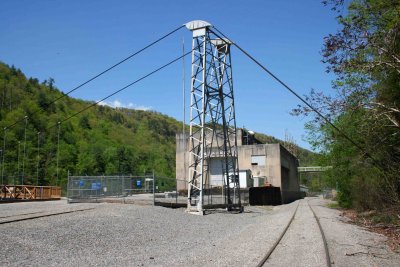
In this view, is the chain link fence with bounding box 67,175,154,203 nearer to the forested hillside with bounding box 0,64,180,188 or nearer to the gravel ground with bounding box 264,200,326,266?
the gravel ground with bounding box 264,200,326,266

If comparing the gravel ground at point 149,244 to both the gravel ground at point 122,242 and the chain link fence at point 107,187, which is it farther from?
the chain link fence at point 107,187

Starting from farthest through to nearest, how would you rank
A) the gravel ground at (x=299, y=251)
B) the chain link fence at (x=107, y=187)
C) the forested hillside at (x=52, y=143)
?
the forested hillside at (x=52, y=143), the chain link fence at (x=107, y=187), the gravel ground at (x=299, y=251)

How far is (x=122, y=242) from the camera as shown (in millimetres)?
13727

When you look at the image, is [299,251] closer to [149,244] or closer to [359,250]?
[359,250]

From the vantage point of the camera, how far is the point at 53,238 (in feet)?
41.9

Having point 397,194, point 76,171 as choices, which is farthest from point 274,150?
point 76,171

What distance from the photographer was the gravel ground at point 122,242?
1059 centimetres

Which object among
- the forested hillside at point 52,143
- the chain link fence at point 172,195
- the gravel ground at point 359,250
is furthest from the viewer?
the forested hillside at point 52,143

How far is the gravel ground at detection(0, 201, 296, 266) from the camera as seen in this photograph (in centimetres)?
1059

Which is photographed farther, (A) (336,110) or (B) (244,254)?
(A) (336,110)

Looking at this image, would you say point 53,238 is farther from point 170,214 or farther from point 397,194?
point 397,194

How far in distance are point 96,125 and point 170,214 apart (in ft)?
483

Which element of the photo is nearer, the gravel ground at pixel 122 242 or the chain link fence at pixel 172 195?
the gravel ground at pixel 122 242

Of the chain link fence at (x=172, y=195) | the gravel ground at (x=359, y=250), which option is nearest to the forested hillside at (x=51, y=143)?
the chain link fence at (x=172, y=195)
